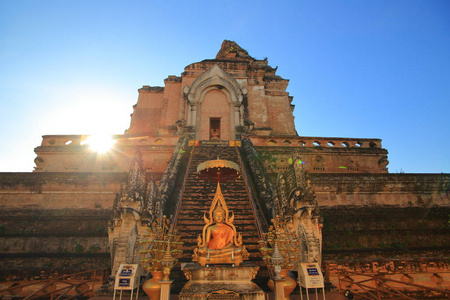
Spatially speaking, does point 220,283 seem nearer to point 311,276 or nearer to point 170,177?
point 311,276

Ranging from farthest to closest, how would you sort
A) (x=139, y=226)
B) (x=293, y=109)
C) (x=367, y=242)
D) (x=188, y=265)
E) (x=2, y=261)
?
1. (x=293, y=109)
2. (x=367, y=242)
3. (x=2, y=261)
4. (x=139, y=226)
5. (x=188, y=265)

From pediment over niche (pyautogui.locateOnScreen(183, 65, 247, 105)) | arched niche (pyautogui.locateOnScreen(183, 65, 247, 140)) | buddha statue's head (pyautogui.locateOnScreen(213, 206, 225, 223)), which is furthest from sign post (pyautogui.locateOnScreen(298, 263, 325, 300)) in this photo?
pediment over niche (pyautogui.locateOnScreen(183, 65, 247, 105))

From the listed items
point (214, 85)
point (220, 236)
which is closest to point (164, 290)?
point (220, 236)

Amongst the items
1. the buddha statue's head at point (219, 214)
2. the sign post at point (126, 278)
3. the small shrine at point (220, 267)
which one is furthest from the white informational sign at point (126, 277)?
the buddha statue's head at point (219, 214)

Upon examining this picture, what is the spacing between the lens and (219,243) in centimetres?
569

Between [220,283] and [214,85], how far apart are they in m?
15.5

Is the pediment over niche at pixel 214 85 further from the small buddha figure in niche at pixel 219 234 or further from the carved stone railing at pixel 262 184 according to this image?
the small buddha figure in niche at pixel 219 234

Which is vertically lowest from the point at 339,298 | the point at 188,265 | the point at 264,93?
the point at 339,298

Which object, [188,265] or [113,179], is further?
[113,179]

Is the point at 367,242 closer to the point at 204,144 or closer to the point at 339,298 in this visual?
the point at 339,298

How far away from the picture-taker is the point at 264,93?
66.9 ft

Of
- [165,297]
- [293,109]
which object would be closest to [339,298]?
[165,297]

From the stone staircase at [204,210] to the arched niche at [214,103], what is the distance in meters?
5.81

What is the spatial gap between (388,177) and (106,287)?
461 inches
